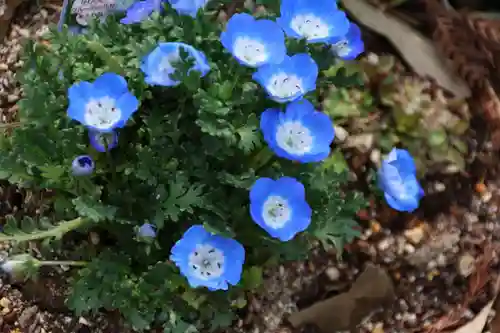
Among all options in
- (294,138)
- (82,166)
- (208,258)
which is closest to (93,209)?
(82,166)

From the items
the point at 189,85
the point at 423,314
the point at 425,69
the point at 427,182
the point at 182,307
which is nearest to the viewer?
the point at 189,85

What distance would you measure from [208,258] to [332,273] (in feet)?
1.14

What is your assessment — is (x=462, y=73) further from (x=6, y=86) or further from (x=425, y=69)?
(x=6, y=86)

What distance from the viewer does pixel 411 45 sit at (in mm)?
1450

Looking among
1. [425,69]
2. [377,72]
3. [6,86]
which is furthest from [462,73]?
[6,86]

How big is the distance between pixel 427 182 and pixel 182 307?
0.58 m

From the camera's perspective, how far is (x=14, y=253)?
1056 millimetres

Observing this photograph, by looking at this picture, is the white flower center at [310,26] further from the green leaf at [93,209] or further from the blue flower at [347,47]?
the green leaf at [93,209]

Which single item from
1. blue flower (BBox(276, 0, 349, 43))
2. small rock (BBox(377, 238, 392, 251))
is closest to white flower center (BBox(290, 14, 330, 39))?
blue flower (BBox(276, 0, 349, 43))

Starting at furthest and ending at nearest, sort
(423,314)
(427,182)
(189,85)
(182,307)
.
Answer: (427,182)
(423,314)
(182,307)
(189,85)

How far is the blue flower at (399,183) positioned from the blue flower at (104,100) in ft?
1.27

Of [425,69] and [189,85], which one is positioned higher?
[189,85]

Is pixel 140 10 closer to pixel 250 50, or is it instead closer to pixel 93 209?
pixel 250 50

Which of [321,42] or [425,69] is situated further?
[425,69]
